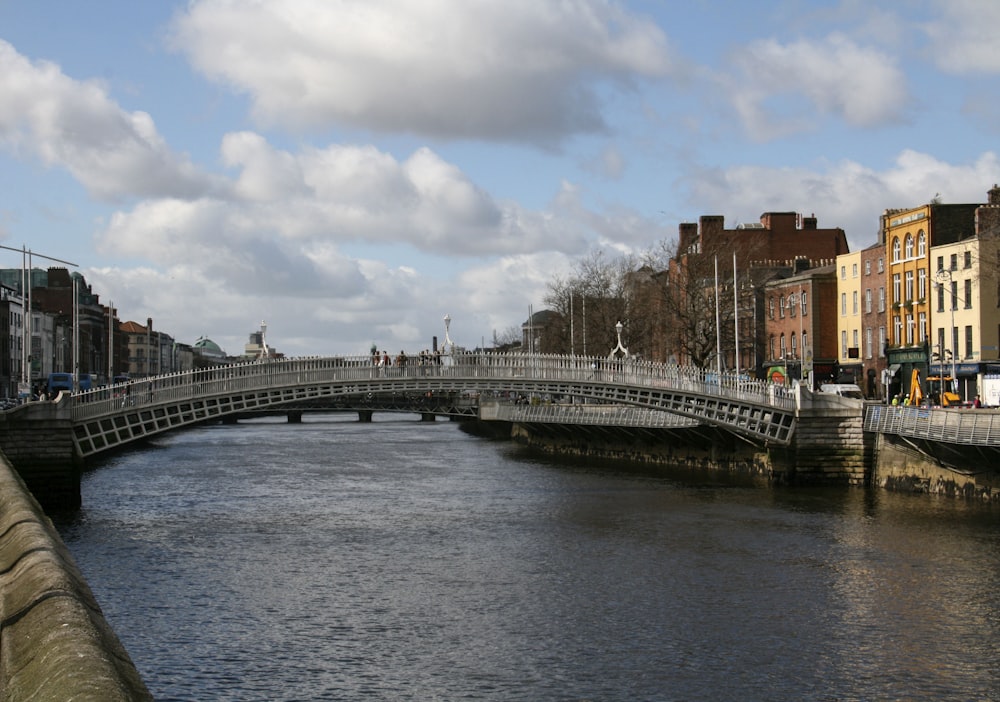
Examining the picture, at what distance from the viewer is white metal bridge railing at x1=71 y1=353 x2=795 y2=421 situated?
137 feet

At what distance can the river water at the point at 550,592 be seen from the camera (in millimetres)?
18891

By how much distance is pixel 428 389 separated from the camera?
146 ft

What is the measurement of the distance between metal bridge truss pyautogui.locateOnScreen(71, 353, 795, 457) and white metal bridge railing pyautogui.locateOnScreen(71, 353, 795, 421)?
0.03 metres

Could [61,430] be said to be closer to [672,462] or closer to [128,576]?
[128,576]

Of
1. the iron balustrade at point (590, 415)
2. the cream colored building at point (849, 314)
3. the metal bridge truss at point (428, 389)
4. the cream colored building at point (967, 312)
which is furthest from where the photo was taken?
the cream colored building at point (849, 314)

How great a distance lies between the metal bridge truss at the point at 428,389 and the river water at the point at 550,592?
2.71 meters

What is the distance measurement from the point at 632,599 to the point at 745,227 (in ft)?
206

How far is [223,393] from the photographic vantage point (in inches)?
1655

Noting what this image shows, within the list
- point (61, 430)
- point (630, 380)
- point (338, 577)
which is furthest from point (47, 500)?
point (630, 380)

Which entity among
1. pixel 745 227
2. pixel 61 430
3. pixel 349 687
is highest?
pixel 745 227

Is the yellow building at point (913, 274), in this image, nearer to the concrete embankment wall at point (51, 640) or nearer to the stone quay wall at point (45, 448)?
the stone quay wall at point (45, 448)

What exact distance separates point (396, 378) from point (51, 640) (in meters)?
36.5

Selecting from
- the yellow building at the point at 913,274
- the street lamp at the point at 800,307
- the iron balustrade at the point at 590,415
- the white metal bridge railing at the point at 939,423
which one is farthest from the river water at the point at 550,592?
the street lamp at the point at 800,307

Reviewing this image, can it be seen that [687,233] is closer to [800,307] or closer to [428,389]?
[800,307]
